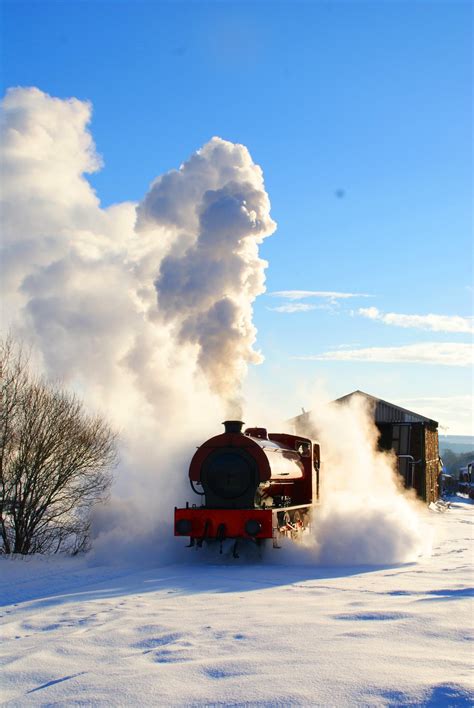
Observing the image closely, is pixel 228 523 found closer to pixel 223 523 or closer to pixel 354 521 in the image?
pixel 223 523

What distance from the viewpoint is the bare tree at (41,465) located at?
44.6ft

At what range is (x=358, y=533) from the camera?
44.4 feet

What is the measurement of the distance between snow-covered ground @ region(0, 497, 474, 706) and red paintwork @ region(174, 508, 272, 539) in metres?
1.19

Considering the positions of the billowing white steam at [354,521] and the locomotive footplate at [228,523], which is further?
the billowing white steam at [354,521]

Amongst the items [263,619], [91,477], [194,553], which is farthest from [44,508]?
[263,619]

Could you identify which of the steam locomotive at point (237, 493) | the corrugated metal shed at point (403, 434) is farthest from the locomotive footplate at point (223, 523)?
the corrugated metal shed at point (403, 434)

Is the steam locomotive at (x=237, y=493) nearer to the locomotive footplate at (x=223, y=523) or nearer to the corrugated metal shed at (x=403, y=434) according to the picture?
the locomotive footplate at (x=223, y=523)

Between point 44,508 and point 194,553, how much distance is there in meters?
3.45

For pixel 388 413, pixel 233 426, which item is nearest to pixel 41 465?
pixel 233 426

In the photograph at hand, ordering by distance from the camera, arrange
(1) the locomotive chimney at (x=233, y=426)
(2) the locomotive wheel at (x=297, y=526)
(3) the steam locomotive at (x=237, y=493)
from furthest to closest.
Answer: (2) the locomotive wheel at (x=297, y=526) → (1) the locomotive chimney at (x=233, y=426) → (3) the steam locomotive at (x=237, y=493)

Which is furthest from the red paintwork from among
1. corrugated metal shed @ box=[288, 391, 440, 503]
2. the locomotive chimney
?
corrugated metal shed @ box=[288, 391, 440, 503]

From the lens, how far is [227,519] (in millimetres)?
12328

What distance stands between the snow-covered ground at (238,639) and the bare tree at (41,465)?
2.88m

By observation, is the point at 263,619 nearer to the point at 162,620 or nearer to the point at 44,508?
the point at 162,620
